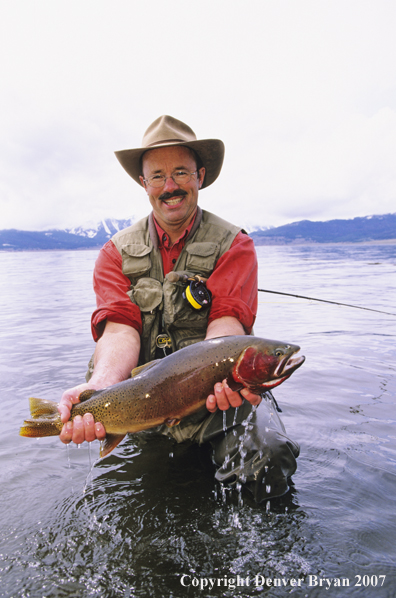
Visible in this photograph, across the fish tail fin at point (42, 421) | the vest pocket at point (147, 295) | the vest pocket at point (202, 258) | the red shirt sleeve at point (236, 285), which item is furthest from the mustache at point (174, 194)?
the fish tail fin at point (42, 421)

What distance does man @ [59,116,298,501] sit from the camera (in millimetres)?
3334

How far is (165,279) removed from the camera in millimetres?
3715

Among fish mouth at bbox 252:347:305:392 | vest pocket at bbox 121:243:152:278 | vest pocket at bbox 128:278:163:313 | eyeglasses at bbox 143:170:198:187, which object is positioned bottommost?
fish mouth at bbox 252:347:305:392

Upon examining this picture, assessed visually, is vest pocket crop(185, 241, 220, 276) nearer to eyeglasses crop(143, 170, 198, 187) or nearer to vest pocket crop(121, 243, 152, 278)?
vest pocket crop(121, 243, 152, 278)

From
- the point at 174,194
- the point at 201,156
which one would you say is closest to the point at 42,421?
the point at 174,194

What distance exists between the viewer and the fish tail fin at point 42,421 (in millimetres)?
2510

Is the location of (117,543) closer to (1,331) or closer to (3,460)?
(3,460)

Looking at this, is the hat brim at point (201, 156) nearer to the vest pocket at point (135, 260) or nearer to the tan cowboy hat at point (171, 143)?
the tan cowboy hat at point (171, 143)

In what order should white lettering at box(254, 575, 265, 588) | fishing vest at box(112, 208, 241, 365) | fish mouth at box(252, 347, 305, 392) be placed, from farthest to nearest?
fishing vest at box(112, 208, 241, 365) → fish mouth at box(252, 347, 305, 392) → white lettering at box(254, 575, 265, 588)

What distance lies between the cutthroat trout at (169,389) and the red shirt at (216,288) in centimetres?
93

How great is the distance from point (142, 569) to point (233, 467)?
92 cm

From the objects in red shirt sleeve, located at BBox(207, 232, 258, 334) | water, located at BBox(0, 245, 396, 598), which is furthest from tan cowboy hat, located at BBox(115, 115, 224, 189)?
water, located at BBox(0, 245, 396, 598)

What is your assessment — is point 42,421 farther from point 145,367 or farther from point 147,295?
point 147,295

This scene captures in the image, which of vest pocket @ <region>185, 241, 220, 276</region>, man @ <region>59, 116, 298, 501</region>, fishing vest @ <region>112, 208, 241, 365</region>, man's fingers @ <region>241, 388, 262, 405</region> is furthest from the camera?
vest pocket @ <region>185, 241, 220, 276</region>
